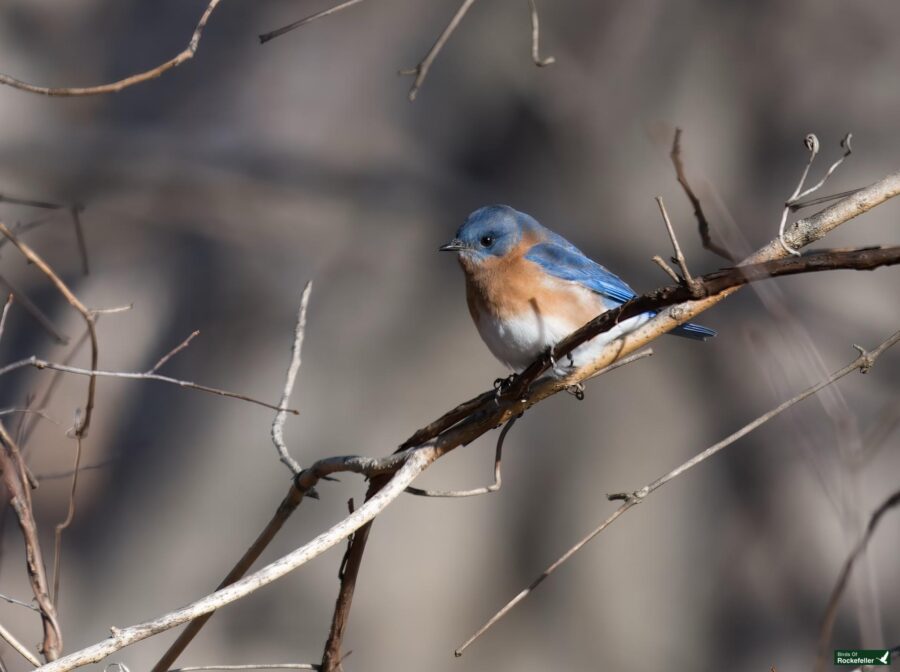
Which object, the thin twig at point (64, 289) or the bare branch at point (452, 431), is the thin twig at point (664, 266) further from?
the thin twig at point (64, 289)

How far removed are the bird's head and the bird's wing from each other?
81 mm

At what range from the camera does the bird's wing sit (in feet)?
10.6

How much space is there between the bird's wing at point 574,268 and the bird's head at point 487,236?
3.2 inches

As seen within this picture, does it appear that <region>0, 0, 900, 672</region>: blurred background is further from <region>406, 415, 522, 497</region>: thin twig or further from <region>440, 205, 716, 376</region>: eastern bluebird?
<region>406, 415, 522, 497</region>: thin twig

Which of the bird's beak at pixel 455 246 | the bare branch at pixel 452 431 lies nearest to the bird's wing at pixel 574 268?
the bird's beak at pixel 455 246

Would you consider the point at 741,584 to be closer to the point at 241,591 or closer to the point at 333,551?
the point at 333,551

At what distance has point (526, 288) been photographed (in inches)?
120

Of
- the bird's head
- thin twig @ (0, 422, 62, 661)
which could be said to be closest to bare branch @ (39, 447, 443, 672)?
thin twig @ (0, 422, 62, 661)

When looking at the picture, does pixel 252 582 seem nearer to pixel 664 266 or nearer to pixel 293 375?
pixel 293 375

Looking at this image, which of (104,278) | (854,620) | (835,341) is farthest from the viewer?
(104,278)

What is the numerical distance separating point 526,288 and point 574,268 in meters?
0.32

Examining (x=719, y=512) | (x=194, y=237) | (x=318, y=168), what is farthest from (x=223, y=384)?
(x=719, y=512)

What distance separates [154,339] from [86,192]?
1.08m

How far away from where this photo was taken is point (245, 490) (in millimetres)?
5160
